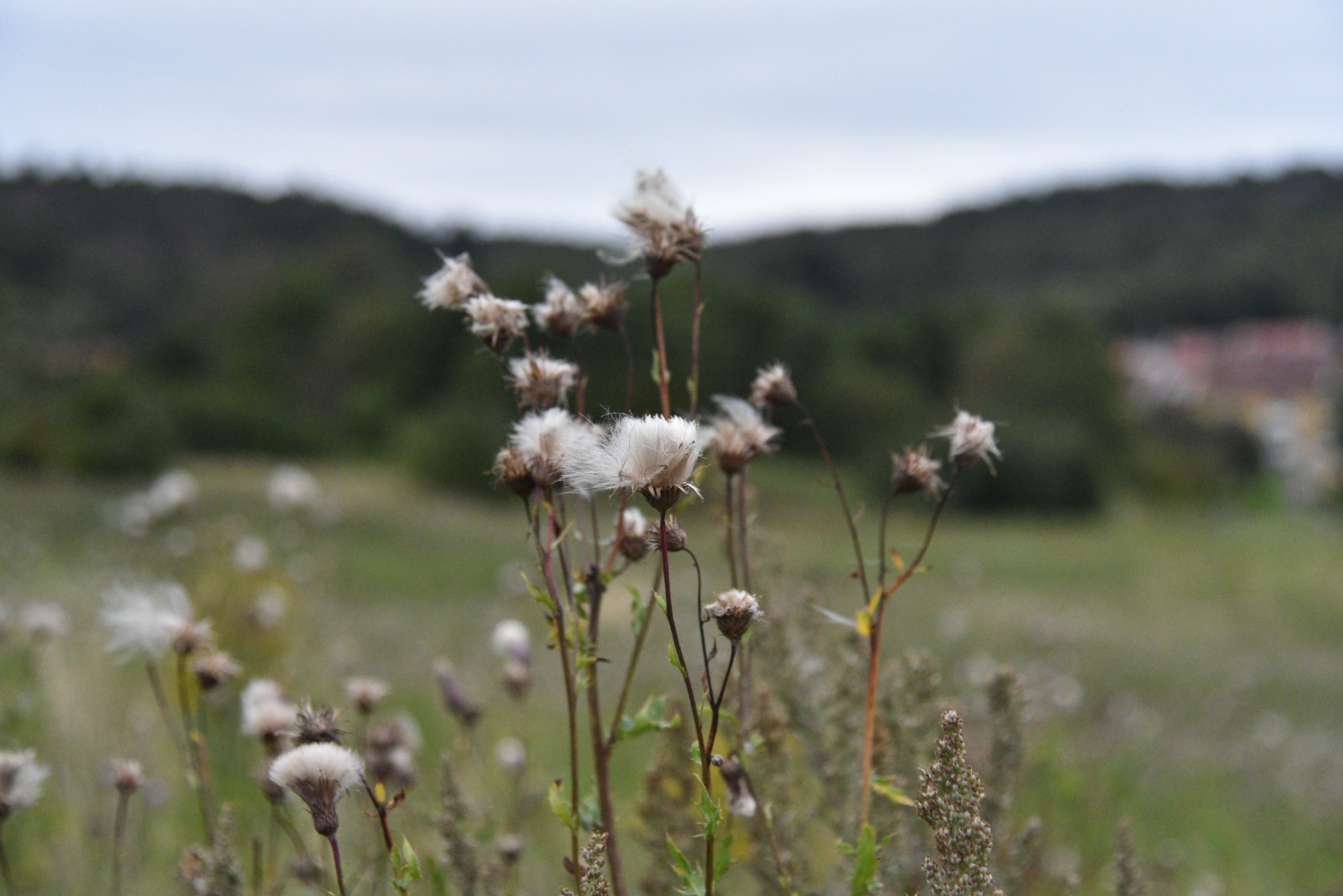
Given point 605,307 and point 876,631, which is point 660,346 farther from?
point 876,631

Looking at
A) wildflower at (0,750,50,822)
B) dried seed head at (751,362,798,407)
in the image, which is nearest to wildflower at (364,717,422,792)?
wildflower at (0,750,50,822)

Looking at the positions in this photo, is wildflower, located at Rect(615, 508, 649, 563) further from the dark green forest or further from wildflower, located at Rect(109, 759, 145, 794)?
the dark green forest

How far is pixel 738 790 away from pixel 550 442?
515 millimetres

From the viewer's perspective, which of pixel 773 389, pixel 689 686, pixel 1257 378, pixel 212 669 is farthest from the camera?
pixel 1257 378

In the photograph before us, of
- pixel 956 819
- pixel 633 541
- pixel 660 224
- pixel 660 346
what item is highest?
pixel 660 224

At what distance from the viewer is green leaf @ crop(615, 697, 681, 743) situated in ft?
3.86

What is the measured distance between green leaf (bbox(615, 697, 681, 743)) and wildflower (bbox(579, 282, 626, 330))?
478 mm

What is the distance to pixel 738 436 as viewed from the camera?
1.31 metres

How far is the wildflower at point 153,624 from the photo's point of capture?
4.91 feet

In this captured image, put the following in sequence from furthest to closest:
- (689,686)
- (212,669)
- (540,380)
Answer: (212,669), (540,380), (689,686)

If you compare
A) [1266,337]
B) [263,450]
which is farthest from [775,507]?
[1266,337]

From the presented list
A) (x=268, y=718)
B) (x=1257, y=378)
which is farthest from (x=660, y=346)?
(x=1257, y=378)

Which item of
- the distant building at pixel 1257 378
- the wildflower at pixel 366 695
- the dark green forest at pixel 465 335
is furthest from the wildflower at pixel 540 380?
the distant building at pixel 1257 378

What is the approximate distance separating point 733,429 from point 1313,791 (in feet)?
18.7
